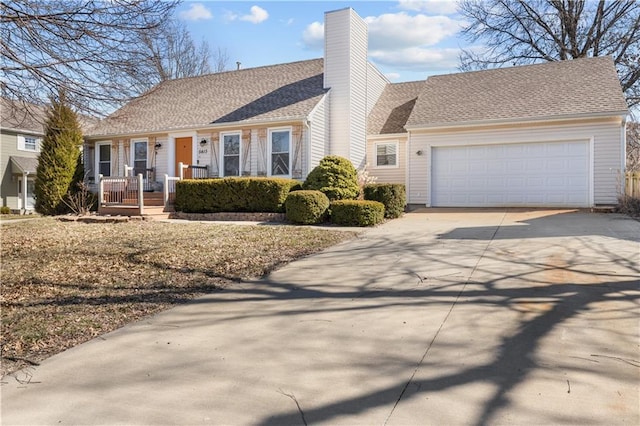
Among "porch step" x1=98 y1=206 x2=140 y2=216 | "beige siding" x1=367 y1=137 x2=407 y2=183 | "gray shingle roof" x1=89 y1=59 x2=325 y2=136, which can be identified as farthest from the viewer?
"beige siding" x1=367 y1=137 x2=407 y2=183

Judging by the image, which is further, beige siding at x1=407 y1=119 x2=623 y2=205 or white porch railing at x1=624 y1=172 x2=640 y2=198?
beige siding at x1=407 y1=119 x2=623 y2=205

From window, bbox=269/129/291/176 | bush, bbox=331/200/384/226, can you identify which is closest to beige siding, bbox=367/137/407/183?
window, bbox=269/129/291/176

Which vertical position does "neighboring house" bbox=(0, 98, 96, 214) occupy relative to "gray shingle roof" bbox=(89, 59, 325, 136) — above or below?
below

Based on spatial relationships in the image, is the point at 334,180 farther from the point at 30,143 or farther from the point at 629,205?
the point at 30,143

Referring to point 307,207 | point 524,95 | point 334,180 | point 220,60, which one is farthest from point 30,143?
point 524,95

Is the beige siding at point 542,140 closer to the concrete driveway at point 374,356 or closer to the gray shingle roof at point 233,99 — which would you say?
the gray shingle roof at point 233,99

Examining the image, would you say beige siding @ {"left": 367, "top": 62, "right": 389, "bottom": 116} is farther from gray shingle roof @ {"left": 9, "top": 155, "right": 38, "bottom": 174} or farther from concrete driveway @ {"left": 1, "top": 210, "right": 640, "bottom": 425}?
gray shingle roof @ {"left": 9, "top": 155, "right": 38, "bottom": 174}

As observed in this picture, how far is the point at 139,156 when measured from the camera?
62.2 feet

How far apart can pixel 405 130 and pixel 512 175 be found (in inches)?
173

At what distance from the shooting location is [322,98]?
656 inches

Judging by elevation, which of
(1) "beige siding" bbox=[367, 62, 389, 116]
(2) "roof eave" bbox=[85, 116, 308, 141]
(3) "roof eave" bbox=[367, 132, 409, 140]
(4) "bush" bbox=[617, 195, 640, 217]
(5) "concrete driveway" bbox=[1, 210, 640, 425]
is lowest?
(5) "concrete driveway" bbox=[1, 210, 640, 425]

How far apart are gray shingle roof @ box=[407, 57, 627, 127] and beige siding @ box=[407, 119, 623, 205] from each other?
43cm

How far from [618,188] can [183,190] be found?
1376 cm

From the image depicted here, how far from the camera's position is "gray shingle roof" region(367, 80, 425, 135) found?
61.1 ft
